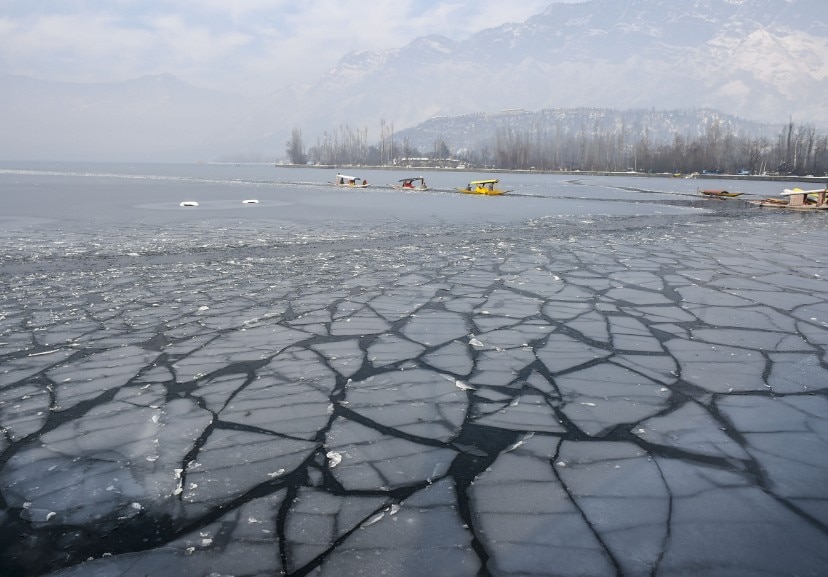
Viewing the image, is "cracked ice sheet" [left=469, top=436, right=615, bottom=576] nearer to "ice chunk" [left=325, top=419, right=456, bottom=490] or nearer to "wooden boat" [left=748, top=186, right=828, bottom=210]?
"ice chunk" [left=325, top=419, right=456, bottom=490]

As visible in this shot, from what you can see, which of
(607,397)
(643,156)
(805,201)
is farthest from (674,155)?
(607,397)

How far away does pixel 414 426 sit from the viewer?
108 inches

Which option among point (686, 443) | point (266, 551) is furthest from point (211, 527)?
point (686, 443)

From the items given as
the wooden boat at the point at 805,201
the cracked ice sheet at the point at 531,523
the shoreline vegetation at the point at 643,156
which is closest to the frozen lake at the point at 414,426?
the cracked ice sheet at the point at 531,523

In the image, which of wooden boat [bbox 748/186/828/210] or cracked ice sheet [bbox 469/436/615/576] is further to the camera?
wooden boat [bbox 748/186/828/210]

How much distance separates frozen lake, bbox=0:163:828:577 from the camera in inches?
74.6

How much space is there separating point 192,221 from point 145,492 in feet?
38.9

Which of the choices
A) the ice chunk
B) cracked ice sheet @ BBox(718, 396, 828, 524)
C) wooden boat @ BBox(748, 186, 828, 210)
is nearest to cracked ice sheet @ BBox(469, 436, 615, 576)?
the ice chunk

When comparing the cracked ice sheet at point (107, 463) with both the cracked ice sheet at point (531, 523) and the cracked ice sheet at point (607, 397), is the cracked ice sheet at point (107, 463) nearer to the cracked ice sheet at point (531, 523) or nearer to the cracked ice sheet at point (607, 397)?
the cracked ice sheet at point (531, 523)

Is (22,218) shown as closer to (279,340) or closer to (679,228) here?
(279,340)

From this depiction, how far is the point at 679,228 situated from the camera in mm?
12094

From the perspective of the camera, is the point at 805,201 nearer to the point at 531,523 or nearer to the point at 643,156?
the point at 531,523

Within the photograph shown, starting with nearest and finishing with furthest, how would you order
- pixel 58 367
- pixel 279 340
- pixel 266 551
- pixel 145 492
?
pixel 266 551 → pixel 145 492 → pixel 58 367 → pixel 279 340

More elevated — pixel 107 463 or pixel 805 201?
pixel 805 201
